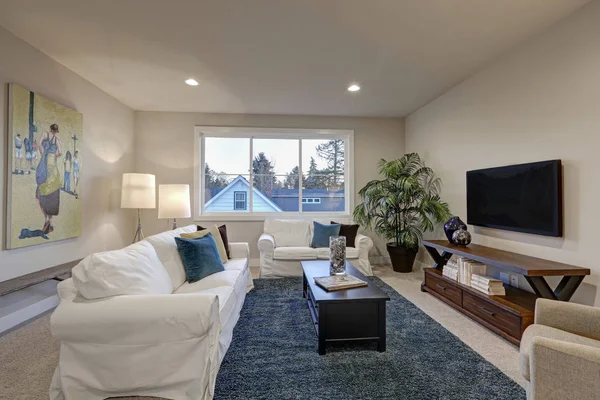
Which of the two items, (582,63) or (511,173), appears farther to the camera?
(511,173)

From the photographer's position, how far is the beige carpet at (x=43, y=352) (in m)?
1.71

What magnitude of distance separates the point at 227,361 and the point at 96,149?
3343 mm

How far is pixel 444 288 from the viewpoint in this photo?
306 cm

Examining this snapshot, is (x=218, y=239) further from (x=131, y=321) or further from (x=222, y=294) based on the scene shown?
(x=131, y=321)

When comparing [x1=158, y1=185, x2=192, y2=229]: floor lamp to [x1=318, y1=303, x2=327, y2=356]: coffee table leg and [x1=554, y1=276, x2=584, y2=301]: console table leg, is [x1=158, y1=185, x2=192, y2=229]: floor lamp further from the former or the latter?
[x1=554, y1=276, x2=584, y2=301]: console table leg

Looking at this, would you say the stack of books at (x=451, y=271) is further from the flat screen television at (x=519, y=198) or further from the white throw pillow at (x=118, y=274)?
the white throw pillow at (x=118, y=274)

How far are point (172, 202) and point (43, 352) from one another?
218 cm

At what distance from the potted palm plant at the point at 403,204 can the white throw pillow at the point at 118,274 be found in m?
3.17

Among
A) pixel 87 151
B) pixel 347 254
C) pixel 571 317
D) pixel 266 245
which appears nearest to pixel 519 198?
pixel 571 317

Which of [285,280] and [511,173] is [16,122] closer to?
[285,280]

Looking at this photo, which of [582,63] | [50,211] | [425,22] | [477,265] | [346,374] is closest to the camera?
[346,374]

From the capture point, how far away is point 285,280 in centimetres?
386

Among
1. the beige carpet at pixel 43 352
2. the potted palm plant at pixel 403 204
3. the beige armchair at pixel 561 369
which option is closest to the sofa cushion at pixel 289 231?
the potted palm plant at pixel 403 204

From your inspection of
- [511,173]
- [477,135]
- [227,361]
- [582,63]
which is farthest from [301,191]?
[582,63]
